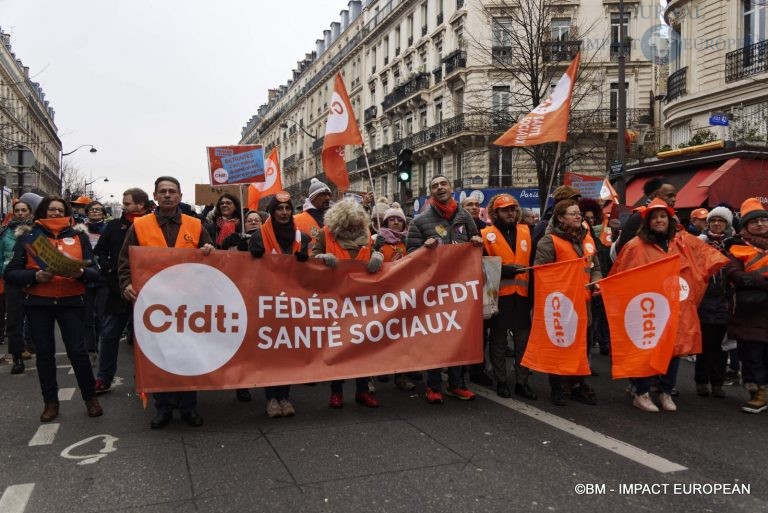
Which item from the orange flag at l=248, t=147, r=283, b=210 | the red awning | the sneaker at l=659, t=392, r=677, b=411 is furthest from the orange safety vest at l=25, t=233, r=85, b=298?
the red awning

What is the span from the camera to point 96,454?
4.21 meters

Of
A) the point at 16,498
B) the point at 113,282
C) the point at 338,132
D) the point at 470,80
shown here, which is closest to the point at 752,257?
the point at 338,132

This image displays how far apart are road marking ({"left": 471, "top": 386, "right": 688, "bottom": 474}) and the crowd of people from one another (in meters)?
0.27

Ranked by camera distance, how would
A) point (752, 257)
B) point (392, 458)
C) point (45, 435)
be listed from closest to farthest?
point (392, 458)
point (45, 435)
point (752, 257)

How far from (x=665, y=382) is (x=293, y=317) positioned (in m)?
3.21

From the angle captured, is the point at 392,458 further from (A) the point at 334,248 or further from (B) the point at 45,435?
(B) the point at 45,435

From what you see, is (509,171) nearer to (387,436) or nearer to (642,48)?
(642,48)

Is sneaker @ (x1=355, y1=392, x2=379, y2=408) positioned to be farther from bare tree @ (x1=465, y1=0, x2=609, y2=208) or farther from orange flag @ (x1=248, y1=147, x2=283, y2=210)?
bare tree @ (x1=465, y1=0, x2=609, y2=208)

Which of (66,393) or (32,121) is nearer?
(66,393)

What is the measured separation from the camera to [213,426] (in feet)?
15.9

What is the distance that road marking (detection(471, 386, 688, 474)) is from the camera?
3.95m

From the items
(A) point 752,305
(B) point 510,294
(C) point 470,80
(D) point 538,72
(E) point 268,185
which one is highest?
(C) point 470,80

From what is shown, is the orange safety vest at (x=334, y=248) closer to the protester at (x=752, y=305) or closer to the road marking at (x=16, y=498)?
the road marking at (x=16, y=498)

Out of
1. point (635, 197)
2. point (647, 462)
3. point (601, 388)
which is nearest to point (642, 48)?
point (635, 197)
